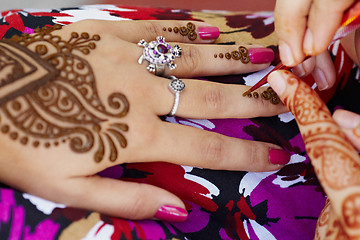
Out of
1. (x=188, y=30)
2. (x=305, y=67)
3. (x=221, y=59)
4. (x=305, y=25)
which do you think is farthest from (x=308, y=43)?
(x=188, y=30)

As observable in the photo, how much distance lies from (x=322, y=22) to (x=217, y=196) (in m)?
0.53

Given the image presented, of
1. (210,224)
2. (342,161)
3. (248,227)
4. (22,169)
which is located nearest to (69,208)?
(22,169)

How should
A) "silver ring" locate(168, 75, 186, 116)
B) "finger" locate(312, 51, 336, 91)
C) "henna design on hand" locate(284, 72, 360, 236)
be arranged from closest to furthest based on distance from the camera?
1. "henna design on hand" locate(284, 72, 360, 236)
2. "silver ring" locate(168, 75, 186, 116)
3. "finger" locate(312, 51, 336, 91)

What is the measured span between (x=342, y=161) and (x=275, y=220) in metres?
0.37

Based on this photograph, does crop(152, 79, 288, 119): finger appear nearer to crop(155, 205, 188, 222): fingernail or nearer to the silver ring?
the silver ring

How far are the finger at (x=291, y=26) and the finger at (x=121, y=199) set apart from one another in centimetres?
48

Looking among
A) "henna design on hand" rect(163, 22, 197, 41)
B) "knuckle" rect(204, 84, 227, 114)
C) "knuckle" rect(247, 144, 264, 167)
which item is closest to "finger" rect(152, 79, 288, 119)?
"knuckle" rect(204, 84, 227, 114)

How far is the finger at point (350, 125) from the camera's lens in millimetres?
736

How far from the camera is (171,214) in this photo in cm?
86

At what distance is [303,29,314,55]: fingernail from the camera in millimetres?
850

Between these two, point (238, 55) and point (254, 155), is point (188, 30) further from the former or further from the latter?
point (254, 155)

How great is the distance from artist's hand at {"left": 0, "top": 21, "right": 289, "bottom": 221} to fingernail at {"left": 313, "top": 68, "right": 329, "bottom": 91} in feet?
0.52

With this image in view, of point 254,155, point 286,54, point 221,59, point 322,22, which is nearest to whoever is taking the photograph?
point 322,22

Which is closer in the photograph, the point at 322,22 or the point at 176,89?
the point at 322,22
